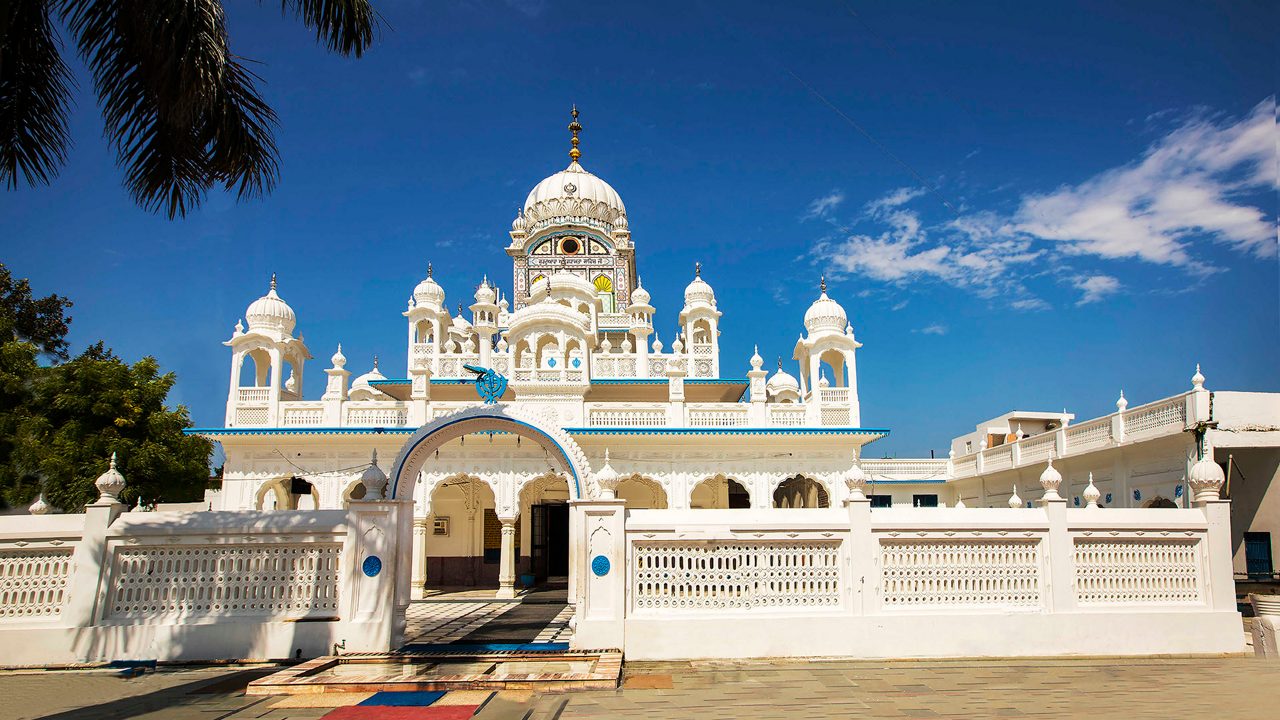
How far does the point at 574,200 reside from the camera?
3089 cm

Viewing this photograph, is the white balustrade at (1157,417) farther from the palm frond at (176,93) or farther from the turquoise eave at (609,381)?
the palm frond at (176,93)

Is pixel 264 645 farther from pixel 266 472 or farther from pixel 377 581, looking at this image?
pixel 266 472

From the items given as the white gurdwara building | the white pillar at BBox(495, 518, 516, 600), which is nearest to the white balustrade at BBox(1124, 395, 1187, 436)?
the white gurdwara building

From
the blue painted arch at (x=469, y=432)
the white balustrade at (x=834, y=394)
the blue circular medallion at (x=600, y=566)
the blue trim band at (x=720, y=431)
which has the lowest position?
the blue circular medallion at (x=600, y=566)

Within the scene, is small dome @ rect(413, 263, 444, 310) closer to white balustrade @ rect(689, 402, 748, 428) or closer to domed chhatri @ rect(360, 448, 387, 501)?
white balustrade @ rect(689, 402, 748, 428)

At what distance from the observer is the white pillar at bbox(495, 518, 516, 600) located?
17.8 m

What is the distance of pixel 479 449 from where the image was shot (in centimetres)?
1897

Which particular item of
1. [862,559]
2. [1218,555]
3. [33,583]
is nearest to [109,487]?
[33,583]

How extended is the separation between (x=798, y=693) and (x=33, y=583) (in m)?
8.76

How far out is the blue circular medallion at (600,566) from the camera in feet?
31.2

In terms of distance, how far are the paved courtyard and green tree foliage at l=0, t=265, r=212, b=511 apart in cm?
1538

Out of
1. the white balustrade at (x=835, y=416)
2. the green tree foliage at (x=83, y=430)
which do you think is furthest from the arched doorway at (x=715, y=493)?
the green tree foliage at (x=83, y=430)

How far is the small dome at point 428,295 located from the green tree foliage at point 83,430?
7874 millimetres

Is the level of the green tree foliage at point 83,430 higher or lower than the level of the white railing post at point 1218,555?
higher
